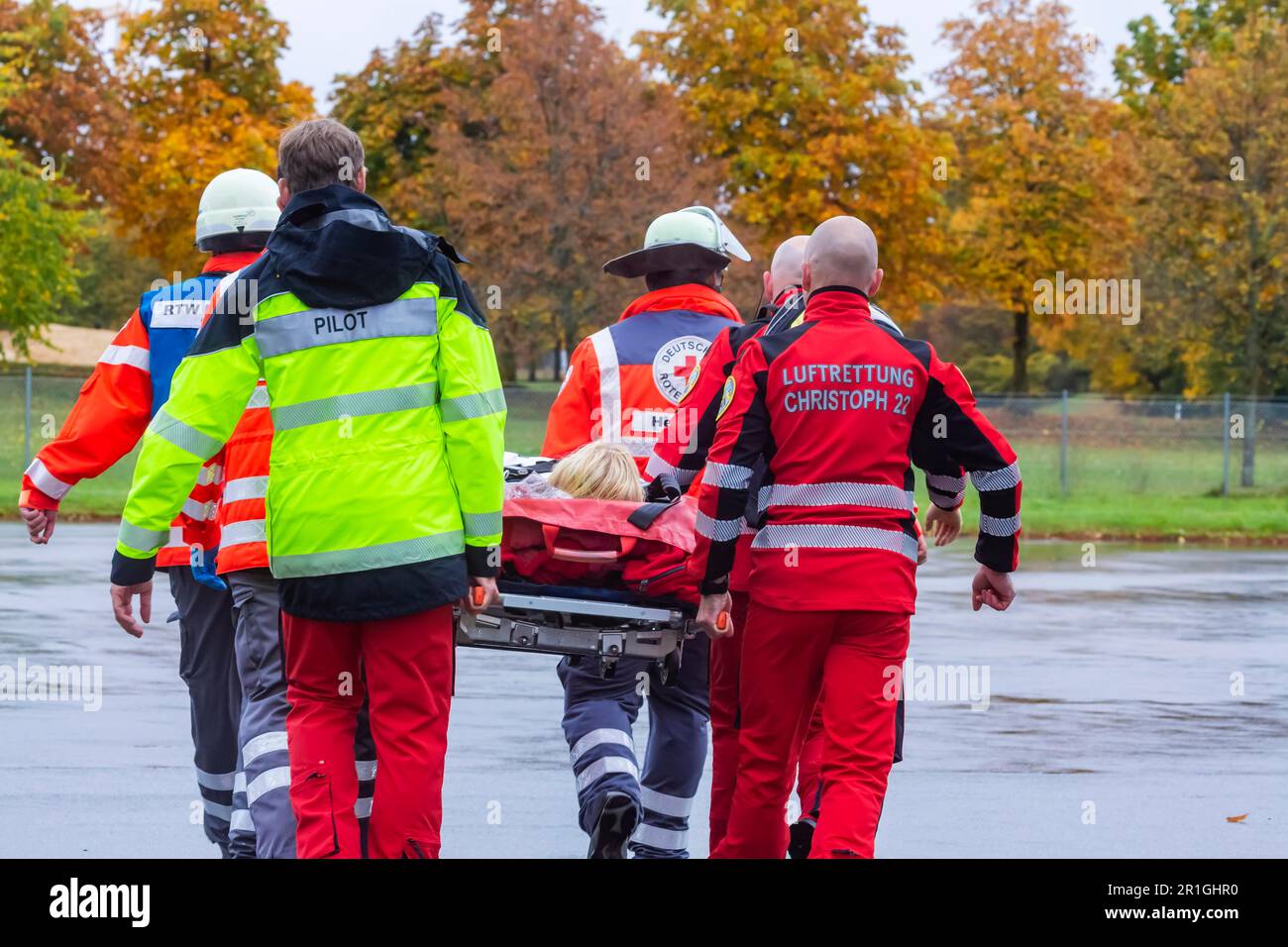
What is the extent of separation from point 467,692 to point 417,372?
20.0 feet

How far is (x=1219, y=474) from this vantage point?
29797 mm

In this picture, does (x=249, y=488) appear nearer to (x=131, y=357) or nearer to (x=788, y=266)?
(x=131, y=357)

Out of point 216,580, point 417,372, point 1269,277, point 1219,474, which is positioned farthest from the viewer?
point 1269,277

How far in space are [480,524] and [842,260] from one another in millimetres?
1330

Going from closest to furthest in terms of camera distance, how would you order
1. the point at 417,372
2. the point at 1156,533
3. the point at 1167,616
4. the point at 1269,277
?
1. the point at 417,372
2. the point at 1167,616
3. the point at 1156,533
4. the point at 1269,277

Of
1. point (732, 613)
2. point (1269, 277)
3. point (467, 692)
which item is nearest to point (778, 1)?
point (1269, 277)

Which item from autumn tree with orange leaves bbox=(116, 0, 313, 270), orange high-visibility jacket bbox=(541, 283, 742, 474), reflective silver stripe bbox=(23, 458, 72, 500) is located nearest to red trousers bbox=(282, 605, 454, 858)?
reflective silver stripe bbox=(23, 458, 72, 500)

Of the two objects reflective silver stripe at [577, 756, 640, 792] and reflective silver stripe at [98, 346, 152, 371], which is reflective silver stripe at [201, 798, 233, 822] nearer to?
reflective silver stripe at [577, 756, 640, 792]

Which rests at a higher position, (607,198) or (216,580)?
(607,198)

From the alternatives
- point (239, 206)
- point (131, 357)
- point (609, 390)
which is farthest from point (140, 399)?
point (609, 390)

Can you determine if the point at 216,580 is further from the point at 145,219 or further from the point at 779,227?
the point at 145,219

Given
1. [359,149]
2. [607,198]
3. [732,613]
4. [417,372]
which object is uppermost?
[607,198]

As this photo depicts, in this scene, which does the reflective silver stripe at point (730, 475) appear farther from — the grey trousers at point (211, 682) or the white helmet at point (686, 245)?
the grey trousers at point (211, 682)

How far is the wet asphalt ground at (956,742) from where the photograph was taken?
726 centimetres
